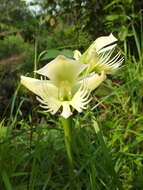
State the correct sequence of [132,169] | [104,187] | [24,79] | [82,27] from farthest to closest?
[82,27] → [132,169] → [104,187] → [24,79]

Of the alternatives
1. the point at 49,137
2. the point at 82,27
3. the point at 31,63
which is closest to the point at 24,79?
the point at 49,137

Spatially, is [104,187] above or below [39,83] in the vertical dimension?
below

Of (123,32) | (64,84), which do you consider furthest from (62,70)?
(123,32)

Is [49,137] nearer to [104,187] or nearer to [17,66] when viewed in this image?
[104,187]

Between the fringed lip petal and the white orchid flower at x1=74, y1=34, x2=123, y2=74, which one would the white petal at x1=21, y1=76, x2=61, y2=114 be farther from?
the white orchid flower at x1=74, y1=34, x2=123, y2=74

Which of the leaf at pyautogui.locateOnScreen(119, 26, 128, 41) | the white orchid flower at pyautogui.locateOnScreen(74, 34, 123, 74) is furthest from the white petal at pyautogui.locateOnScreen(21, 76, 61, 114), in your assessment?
the leaf at pyautogui.locateOnScreen(119, 26, 128, 41)

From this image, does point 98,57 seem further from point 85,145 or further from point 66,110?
point 85,145

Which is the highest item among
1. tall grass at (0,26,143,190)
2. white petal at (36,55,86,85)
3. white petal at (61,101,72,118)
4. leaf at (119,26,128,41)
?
leaf at (119,26,128,41)
